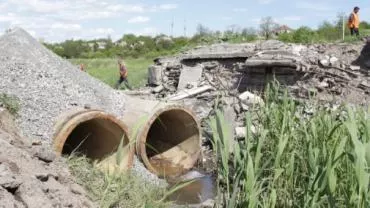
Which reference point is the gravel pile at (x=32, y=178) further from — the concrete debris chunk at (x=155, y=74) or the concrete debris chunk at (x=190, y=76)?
the concrete debris chunk at (x=155, y=74)

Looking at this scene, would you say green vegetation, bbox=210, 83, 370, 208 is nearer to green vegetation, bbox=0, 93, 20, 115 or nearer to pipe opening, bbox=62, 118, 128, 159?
pipe opening, bbox=62, 118, 128, 159

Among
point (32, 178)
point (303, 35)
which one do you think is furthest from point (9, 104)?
point (303, 35)

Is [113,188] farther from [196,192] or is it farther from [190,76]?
[190,76]

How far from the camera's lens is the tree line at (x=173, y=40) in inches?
731

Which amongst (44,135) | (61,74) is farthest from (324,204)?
(61,74)

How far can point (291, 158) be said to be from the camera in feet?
12.1

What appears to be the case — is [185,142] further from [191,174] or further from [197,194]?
[197,194]

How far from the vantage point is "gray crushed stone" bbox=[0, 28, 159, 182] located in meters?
6.15

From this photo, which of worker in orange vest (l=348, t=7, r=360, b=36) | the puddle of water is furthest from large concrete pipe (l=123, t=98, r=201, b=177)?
worker in orange vest (l=348, t=7, r=360, b=36)

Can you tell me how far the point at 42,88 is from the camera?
6.62m

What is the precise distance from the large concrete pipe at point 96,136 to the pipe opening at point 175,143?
51.9 inches

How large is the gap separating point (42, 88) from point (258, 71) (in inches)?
271

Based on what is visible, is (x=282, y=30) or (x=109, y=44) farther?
(x=109, y=44)

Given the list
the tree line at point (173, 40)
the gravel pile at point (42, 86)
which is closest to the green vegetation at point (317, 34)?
the tree line at point (173, 40)
